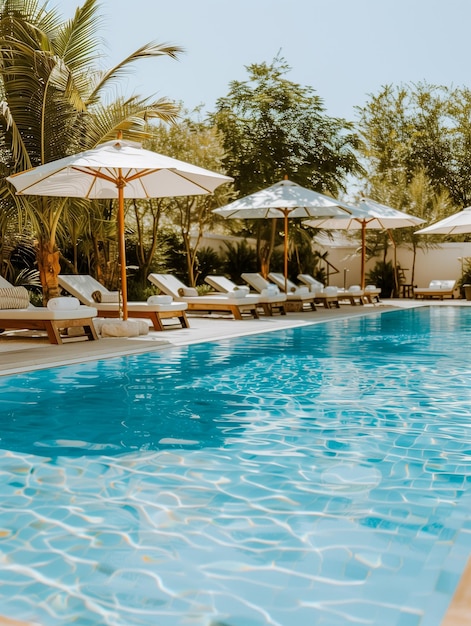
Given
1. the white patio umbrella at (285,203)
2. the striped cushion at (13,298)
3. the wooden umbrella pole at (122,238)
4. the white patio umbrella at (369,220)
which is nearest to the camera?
the striped cushion at (13,298)

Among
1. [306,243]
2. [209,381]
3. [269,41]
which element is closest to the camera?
[209,381]

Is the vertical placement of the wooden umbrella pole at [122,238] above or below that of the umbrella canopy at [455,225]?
below

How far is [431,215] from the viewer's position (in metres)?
26.8

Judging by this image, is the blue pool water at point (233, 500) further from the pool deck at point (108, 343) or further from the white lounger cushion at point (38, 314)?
the white lounger cushion at point (38, 314)

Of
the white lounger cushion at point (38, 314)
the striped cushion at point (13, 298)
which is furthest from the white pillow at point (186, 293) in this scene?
the white lounger cushion at point (38, 314)

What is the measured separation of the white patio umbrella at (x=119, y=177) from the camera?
9.79 metres

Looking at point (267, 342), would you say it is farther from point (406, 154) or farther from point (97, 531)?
point (406, 154)

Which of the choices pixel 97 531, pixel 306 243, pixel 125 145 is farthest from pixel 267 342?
pixel 306 243

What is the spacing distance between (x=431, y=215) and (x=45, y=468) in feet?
81.0

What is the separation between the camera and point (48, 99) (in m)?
12.3

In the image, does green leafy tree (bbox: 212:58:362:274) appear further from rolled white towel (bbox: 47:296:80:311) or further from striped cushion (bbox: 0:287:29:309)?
rolled white towel (bbox: 47:296:80:311)

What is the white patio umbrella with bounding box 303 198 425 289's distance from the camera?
19.3 meters

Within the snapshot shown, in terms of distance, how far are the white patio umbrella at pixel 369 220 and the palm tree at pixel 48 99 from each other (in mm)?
7633

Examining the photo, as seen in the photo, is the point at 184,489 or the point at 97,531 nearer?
the point at 97,531
